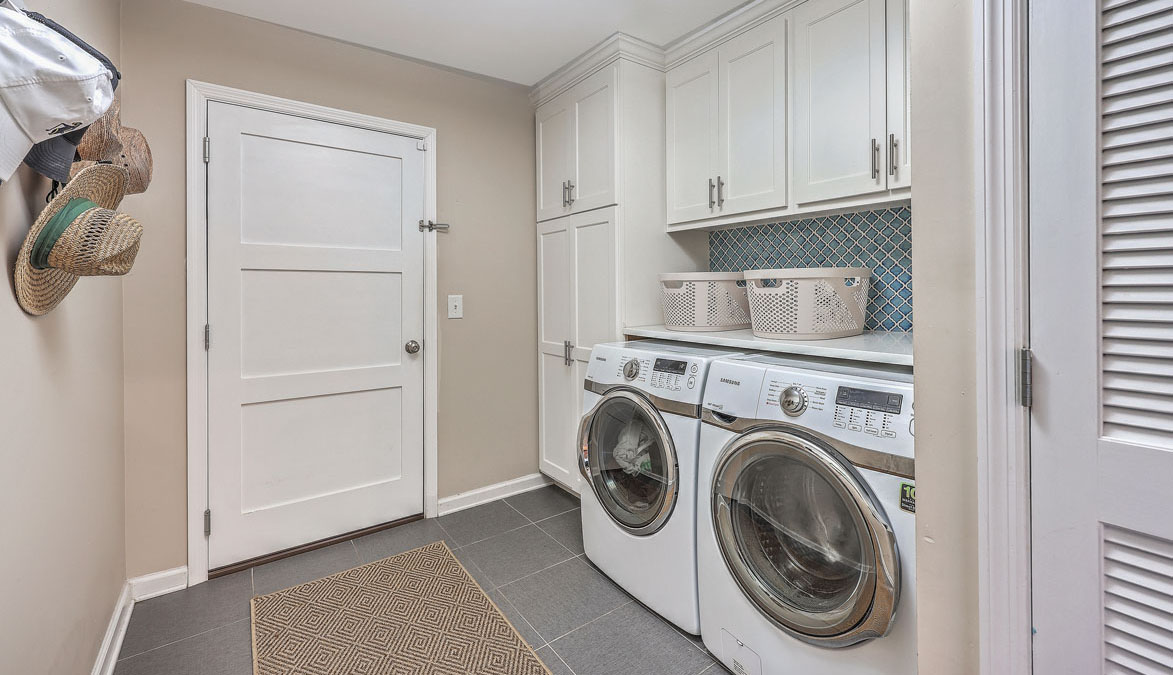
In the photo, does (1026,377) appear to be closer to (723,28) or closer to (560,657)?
(560,657)

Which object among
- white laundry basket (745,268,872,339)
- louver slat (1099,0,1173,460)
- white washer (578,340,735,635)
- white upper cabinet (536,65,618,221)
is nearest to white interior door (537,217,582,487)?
white upper cabinet (536,65,618,221)

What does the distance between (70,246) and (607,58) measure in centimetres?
210

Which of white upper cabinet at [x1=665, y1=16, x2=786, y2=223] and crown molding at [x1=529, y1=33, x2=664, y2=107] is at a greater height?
crown molding at [x1=529, y1=33, x2=664, y2=107]

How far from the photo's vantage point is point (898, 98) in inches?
64.0

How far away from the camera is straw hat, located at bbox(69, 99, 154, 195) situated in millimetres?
1341

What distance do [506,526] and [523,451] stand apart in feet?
1.69

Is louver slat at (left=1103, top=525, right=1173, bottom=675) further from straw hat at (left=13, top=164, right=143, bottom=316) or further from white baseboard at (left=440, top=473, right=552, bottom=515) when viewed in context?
white baseboard at (left=440, top=473, right=552, bottom=515)

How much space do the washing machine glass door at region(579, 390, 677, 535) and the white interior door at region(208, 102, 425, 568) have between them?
1.08m

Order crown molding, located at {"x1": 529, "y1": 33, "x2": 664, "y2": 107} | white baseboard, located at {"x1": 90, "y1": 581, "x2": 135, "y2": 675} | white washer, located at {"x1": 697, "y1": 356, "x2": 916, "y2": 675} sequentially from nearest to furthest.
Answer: white washer, located at {"x1": 697, "y1": 356, "x2": 916, "y2": 675} → white baseboard, located at {"x1": 90, "y1": 581, "x2": 135, "y2": 675} → crown molding, located at {"x1": 529, "y1": 33, "x2": 664, "y2": 107}

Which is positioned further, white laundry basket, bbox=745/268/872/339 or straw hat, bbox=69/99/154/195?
white laundry basket, bbox=745/268/872/339

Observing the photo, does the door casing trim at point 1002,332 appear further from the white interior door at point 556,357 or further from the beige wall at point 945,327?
the white interior door at point 556,357

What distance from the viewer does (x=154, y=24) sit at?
1978 mm

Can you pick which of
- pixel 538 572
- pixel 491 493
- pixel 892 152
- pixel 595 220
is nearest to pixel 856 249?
pixel 892 152

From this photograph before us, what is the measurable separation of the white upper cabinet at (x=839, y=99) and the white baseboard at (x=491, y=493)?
2.11 meters
